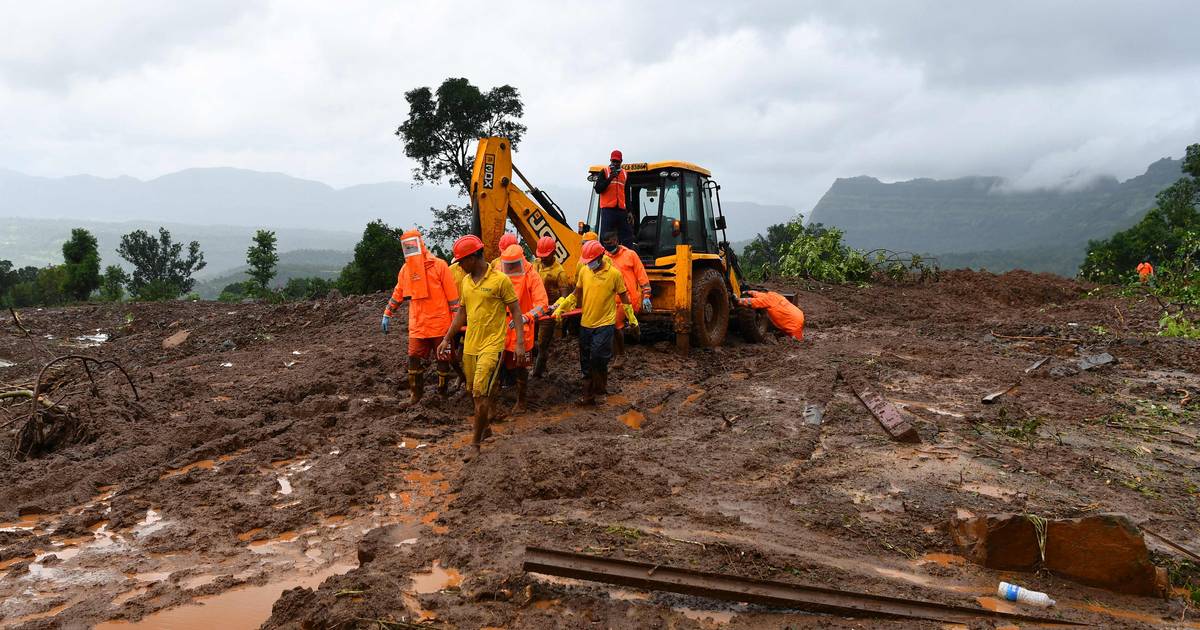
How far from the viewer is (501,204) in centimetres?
894

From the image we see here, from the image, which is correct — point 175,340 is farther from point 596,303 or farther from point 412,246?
point 596,303

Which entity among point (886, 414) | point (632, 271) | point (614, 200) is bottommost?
point (886, 414)

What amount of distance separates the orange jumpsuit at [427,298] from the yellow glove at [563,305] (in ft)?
3.76

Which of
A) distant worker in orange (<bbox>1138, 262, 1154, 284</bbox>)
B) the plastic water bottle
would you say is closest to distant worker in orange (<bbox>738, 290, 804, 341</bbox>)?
the plastic water bottle

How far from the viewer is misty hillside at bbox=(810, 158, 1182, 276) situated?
150 m

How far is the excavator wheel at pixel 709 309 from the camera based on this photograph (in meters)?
10.2

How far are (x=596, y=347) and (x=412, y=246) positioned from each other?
2098mm

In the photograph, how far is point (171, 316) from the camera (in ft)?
55.5

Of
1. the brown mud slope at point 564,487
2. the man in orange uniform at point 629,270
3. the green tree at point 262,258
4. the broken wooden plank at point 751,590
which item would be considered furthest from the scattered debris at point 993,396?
the green tree at point 262,258

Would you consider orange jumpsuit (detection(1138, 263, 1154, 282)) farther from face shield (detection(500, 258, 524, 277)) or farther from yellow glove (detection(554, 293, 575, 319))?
face shield (detection(500, 258, 524, 277))

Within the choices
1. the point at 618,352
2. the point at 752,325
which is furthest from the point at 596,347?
the point at 752,325

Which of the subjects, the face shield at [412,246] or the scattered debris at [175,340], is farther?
the scattered debris at [175,340]

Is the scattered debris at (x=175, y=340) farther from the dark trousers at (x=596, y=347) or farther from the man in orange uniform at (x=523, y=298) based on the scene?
the dark trousers at (x=596, y=347)

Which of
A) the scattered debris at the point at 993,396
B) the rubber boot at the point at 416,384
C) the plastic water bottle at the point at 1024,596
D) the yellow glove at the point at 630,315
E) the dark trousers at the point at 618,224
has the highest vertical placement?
the dark trousers at the point at 618,224
